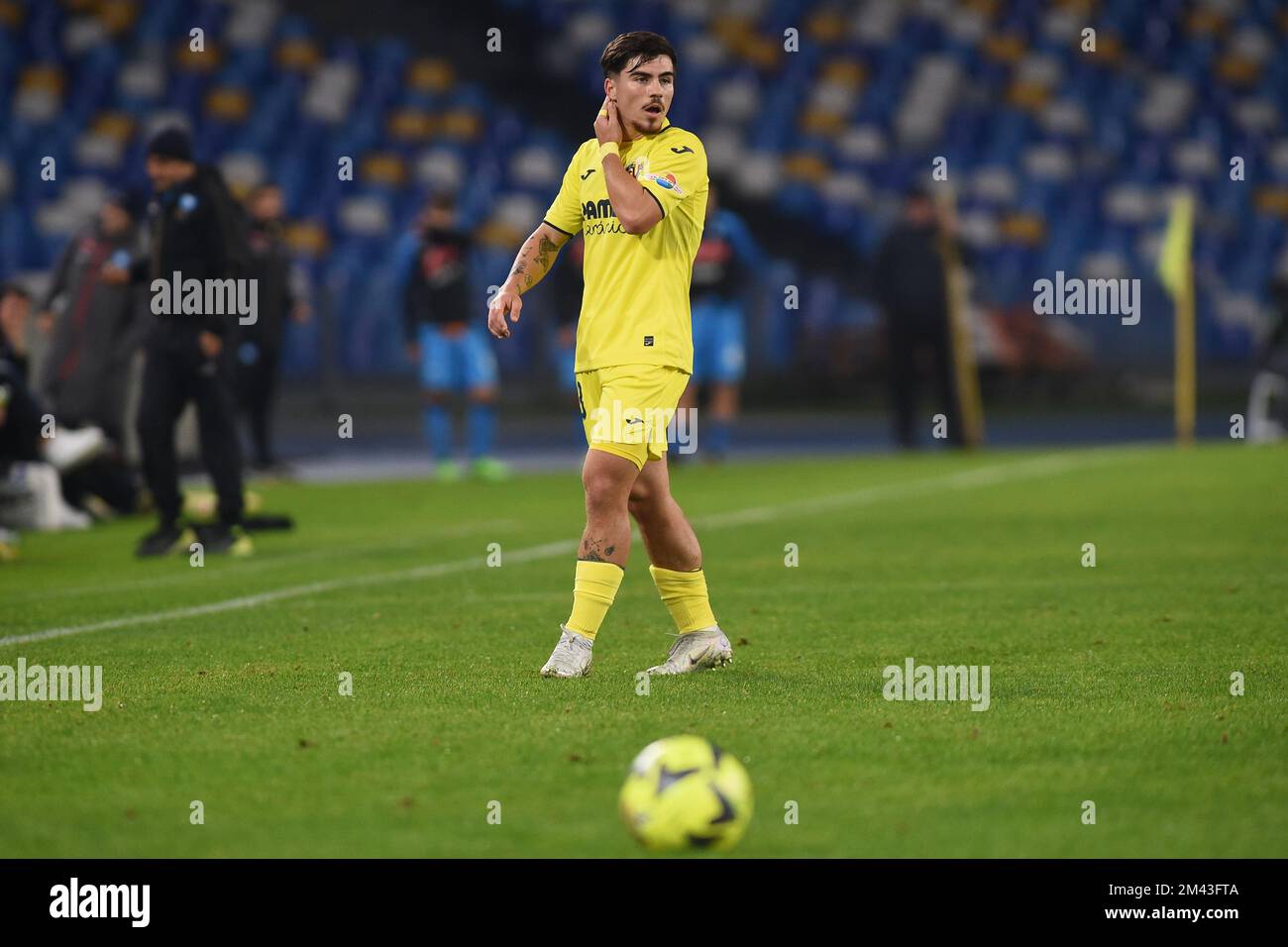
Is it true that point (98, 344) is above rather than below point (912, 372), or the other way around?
below

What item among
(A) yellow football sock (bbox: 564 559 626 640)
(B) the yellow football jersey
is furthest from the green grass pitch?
(B) the yellow football jersey

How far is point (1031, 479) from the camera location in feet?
→ 54.2

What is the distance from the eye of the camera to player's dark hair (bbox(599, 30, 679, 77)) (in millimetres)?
6250

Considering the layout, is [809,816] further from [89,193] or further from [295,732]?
[89,193]

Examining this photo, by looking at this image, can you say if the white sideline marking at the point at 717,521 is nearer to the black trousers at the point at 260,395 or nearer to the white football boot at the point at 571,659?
the white football boot at the point at 571,659

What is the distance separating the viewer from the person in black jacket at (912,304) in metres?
21.2

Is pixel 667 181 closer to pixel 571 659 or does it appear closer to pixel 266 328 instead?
pixel 571 659

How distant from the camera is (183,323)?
1075 centimetres

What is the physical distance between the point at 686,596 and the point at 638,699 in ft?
2.29

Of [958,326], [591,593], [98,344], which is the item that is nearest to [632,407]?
[591,593]

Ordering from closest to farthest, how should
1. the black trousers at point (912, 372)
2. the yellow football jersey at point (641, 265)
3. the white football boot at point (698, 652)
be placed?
the yellow football jersey at point (641, 265) < the white football boot at point (698, 652) < the black trousers at point (912, 372)

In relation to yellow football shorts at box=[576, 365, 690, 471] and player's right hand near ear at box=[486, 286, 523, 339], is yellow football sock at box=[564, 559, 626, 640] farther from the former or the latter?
player's right hand near ear at box=[486, 286, 523, 339]

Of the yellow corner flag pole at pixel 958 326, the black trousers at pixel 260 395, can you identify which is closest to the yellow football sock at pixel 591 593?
the black trousers at pixel 260 395
